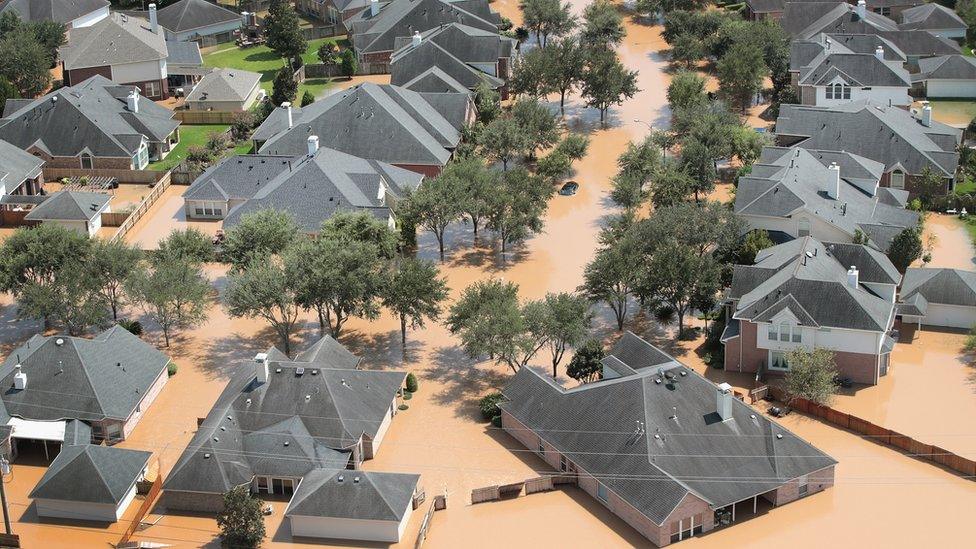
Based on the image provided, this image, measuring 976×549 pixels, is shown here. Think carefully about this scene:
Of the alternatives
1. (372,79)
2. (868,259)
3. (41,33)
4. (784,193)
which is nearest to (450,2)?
(372,79)

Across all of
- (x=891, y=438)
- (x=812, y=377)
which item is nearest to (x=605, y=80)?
(x=812, y=377)

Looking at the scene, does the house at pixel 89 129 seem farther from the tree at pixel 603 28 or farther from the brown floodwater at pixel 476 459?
the tree at pixel 603 28

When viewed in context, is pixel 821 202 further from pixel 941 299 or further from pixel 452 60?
pixel 452 60

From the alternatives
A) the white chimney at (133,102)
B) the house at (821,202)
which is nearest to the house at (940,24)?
the house at (821,202)

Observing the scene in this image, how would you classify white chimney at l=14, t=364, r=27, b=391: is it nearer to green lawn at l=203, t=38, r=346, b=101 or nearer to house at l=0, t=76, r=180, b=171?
house at l=0, t=76, r=180, b=171

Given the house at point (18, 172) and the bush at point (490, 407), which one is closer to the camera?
the bush at point (490, 407)

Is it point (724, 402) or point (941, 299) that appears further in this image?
point (941, 299)

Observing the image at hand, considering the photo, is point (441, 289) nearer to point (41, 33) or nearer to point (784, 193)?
point (784, 193)
